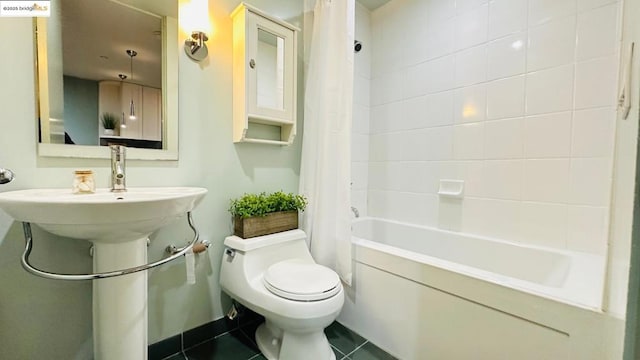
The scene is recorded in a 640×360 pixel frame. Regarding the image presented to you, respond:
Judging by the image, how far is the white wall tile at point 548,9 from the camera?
133 cm

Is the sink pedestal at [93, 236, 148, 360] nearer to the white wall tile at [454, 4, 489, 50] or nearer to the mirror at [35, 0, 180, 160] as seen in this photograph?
the mirror at [35, 0, 180, 160]

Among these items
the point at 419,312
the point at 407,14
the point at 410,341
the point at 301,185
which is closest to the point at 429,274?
the point at 419,312

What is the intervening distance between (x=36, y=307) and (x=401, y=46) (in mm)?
2495

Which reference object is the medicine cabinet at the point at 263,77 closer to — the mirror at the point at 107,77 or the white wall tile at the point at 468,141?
the mirror at the point at 107,77

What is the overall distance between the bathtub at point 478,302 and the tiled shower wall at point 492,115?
6.0 inches

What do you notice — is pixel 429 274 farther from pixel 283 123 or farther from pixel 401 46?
pixel 401 46

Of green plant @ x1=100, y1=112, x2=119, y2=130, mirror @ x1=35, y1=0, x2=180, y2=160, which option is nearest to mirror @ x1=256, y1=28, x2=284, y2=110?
mirror @ x1=35, y1=0, x2=180, y2=160

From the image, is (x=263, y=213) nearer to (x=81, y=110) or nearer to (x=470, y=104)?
(x=81, y=110)

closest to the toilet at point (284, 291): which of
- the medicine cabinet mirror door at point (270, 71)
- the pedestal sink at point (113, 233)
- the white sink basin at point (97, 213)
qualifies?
the pedestal sink at point (113, 233)

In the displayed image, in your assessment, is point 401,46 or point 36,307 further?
point 401,46

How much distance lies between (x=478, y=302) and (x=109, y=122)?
1693mm

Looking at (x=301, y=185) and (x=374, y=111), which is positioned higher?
(x=374, y=111)

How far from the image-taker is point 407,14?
1.98m

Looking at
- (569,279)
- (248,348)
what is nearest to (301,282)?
(248,348)
